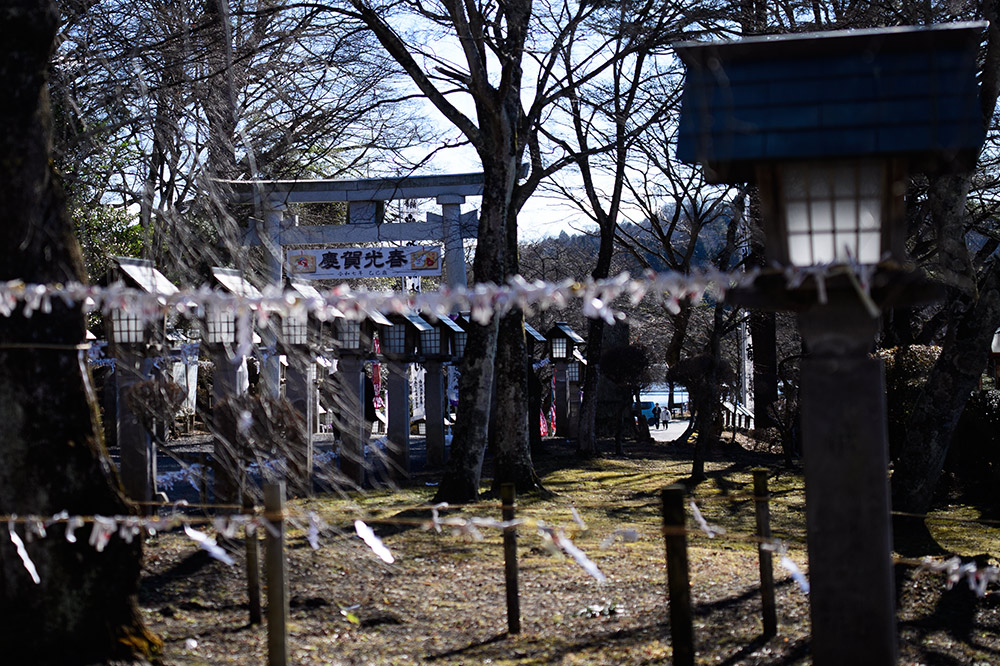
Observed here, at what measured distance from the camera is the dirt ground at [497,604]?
533 cm

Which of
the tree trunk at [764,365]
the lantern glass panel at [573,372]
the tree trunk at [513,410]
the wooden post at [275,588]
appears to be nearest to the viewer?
the wooden post at [275,588]

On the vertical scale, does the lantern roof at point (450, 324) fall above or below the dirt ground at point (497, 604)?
above

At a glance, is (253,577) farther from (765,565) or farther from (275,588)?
(765,565)

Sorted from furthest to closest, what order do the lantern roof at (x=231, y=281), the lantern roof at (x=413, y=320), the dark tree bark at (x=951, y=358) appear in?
the lantern roof at (x=413, y=320) < the dark tree bark at (x=951, y=358) < the lantern roof at (x=231, y=281)

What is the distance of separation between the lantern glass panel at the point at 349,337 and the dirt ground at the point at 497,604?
142 inches

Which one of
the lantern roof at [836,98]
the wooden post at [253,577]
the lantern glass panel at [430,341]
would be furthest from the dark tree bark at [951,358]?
the lantern glass panel at [430,341]

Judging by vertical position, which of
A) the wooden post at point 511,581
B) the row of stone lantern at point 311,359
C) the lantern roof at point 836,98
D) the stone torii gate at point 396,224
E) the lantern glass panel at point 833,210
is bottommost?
the wooden post at point 511,581

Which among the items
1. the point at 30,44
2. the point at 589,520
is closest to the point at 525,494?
the point at 589,520

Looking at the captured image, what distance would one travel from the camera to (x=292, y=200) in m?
16.3

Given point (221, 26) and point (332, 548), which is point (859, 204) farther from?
point (221, 26)

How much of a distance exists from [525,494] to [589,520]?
173 centimetres

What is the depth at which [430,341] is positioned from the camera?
1475cm

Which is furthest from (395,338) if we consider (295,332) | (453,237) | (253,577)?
(253,577)

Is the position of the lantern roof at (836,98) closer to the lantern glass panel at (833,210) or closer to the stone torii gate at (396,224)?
the lantern glass panel at (833,210)
